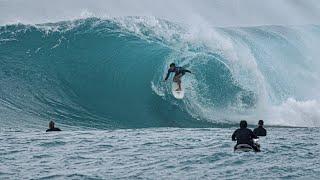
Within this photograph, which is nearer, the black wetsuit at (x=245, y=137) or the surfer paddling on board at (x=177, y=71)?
the black wetsuit at (x=245, y=137)

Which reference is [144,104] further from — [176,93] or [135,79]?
[135,79]

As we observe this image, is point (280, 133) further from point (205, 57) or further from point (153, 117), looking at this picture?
point (205, 57)

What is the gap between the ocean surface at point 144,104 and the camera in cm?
1270

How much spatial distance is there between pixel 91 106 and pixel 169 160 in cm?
988

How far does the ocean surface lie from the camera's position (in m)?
12.7

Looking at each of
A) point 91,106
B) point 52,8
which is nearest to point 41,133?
point 91,106

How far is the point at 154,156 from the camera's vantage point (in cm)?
1349

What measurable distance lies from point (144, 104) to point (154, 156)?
9.30 meters

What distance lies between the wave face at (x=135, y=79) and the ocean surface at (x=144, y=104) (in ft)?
0.13

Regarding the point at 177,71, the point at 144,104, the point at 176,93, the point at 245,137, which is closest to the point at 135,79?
the point at 144,104

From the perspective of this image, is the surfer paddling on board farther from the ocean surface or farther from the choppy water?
the choppy water

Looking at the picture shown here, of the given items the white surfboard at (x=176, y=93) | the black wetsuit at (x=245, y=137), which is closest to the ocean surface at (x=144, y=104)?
the black wetsuit at (x=245, y=137)

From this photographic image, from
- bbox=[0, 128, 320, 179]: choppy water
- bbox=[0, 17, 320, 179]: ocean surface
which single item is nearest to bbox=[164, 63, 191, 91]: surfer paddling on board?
bbox=[0, 17, 320, 179]: ocean surface

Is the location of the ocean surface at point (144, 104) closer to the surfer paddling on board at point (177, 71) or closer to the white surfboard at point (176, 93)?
the white surfboard at point (176, 93)
